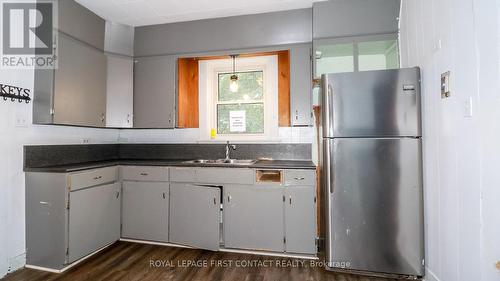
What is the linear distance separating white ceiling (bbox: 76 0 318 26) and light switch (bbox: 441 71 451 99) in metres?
1.46

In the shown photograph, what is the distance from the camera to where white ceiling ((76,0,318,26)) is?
8.09ft

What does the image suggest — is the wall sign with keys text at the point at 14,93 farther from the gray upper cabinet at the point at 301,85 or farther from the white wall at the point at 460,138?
the white wall at the point at 460,138

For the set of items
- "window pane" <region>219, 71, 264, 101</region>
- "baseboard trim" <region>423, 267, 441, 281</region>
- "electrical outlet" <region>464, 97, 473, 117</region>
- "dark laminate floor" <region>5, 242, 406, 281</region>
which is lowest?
"dark laminate floor" <region>5, 242, 406, 281</region>

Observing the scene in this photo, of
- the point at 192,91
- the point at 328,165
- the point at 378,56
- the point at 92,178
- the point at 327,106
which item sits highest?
the point at 378,56

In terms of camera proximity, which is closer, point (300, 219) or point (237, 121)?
point (300, 219)

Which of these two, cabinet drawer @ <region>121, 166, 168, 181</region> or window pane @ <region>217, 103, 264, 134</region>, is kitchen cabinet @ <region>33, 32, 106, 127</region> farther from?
window pane @ <region>217, 103, 264, 134</region>

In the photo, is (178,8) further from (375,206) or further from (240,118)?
(375,206)

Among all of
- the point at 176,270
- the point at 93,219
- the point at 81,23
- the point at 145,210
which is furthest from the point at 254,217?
the point at 81,23

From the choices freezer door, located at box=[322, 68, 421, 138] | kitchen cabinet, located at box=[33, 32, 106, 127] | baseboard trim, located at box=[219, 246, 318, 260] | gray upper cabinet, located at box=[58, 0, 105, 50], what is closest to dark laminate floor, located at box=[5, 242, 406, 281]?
baseboard trim, located at box=[219, 246, 318, 260]

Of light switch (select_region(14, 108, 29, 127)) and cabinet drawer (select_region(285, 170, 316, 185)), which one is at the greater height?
light switch (select_region(14, 108, 29, 127))

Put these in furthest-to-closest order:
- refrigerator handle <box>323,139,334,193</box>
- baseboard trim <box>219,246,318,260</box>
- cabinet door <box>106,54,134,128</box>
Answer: cabinet door <box>106,54,134,128</box>
baseboard trim <box>219,246,318,260</box>
refrigerator handle <box>323,139,334,193</box>

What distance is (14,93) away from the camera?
2.07m

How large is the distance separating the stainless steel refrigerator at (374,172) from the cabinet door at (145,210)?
170 cm

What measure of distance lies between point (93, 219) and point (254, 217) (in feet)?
5.25
